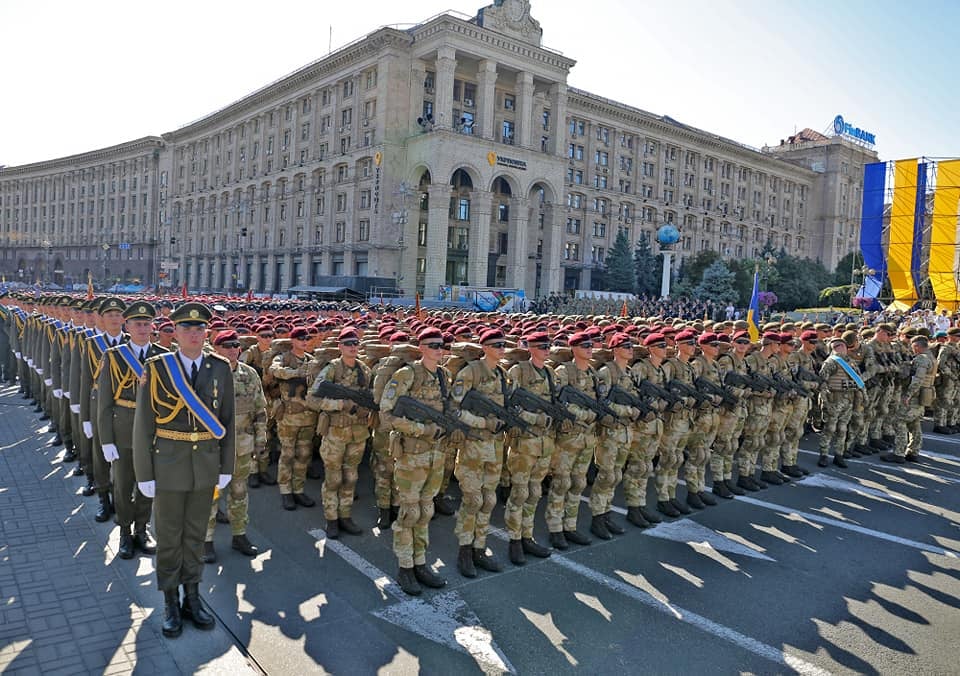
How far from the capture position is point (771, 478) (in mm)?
9617

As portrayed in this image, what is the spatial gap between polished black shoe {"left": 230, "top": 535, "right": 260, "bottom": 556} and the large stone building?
42374 millimetres

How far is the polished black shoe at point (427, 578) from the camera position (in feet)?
19.0

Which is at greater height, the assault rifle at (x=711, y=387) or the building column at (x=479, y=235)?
the building column at (x=479, y=235)

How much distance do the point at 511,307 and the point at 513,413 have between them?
35284mm

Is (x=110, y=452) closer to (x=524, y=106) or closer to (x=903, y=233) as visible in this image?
(x=903, y=233)

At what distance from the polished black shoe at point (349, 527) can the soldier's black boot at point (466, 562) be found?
1.43m

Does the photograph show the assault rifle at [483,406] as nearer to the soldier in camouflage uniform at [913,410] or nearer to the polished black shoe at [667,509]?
the polished black shoe at [667,509]

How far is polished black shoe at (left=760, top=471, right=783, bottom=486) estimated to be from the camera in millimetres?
9578

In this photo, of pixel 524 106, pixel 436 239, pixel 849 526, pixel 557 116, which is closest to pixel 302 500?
pixel 849 526

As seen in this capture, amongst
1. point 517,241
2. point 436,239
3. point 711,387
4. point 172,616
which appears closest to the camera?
point 172,616

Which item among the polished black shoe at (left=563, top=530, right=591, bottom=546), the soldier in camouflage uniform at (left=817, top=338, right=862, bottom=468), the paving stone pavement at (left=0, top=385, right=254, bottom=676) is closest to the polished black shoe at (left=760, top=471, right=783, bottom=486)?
the soldier in camouflage uniform at (left=817, top=338, right=862, bottom=468)

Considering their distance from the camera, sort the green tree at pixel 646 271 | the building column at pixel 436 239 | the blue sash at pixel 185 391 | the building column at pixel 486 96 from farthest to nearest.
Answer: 1. the green tree at pixel 646 271
2. the building column at pixel 486 96
3. the building column at pixel 436 239
4. the blue sash at pixel 185 391

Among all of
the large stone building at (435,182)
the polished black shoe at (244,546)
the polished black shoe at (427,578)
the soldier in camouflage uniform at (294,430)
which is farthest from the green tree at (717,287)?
the polished black shoe at (244,546)

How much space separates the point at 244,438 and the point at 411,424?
199 cm
